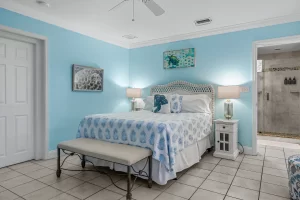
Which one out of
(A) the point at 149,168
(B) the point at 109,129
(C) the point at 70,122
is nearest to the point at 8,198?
(B) the point at 109,129

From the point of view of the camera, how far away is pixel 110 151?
2.28 metres

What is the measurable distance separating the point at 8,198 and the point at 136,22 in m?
3.29

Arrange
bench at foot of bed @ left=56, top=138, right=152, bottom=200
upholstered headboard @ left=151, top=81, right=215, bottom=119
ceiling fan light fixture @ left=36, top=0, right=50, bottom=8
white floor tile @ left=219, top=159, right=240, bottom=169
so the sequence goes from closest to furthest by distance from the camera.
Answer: bench at foot of bed @ left=56, top=138, right=152, bottom=200, ceiling fan light fixture @ left=36, top=0, right=50, bottom=8, white floor tile @ left=219, top=159, right=240, bottom=169, upholstered headboard @ left=151, top=81, right=215, bottom=119

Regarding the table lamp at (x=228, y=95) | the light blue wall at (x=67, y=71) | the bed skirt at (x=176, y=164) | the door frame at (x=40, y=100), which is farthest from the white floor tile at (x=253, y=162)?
the door frame at (x=40, y=100)

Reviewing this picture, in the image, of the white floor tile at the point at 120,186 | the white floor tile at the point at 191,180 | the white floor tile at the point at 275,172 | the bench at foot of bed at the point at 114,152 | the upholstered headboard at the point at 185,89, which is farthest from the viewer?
the upholstered headboard at the point at 185,89

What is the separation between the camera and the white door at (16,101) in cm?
306

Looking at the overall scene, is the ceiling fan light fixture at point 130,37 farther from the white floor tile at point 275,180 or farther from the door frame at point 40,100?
the white floor tile at point 275,180

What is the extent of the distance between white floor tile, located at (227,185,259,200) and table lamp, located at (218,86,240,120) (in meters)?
1.67

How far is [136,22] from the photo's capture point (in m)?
3.77

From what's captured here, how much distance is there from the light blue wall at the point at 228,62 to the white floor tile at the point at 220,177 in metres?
1.36

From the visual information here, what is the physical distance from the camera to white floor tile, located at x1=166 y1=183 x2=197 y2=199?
2.24 m

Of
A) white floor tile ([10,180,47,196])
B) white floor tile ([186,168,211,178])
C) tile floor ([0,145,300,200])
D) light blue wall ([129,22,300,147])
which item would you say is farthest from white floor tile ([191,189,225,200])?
light blue wall ([129,22,300,147])

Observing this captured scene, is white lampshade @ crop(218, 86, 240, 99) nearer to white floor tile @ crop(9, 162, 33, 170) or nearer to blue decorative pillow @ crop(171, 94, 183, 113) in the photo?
blue decorative pillow @ crop(171, 94, 183, 113)

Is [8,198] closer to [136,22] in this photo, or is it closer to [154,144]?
[154,144]
